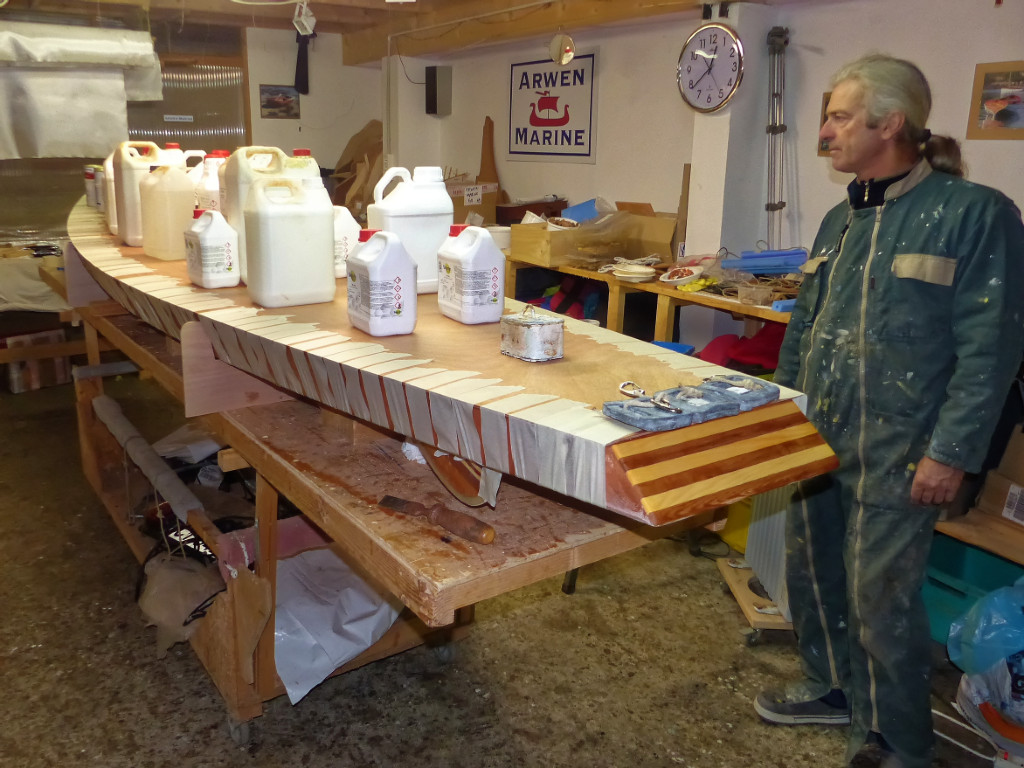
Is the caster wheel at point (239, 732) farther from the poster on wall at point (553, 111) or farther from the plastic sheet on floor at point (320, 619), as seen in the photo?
the poster on wall at point (553, 111)

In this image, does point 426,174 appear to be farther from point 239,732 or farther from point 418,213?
point 239,732

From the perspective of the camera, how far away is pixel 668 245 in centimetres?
429

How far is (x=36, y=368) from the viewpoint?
5.12 m

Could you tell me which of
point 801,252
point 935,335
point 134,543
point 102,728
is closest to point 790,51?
point 801,252

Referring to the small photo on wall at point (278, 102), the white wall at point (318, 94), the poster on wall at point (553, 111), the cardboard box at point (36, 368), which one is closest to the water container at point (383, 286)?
the poster on wall at point (553, 111)

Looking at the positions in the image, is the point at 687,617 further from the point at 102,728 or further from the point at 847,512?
the point at 102,728

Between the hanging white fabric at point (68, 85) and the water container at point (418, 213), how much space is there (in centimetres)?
426

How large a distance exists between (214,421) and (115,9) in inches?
191

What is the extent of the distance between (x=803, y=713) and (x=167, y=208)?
2490mm

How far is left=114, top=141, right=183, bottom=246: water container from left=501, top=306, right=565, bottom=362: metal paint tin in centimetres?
183

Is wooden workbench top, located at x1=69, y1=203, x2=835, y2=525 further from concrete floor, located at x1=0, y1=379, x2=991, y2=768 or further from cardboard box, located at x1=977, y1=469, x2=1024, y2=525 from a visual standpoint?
cardboard box, located at x1=977, y1=469, x2=1024, y2=525

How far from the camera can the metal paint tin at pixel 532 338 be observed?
158 centimetres

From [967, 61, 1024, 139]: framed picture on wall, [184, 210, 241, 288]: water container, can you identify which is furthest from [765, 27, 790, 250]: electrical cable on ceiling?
[184, 210, 241, 288]: water container

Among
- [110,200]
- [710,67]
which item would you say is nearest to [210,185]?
[110,200]
